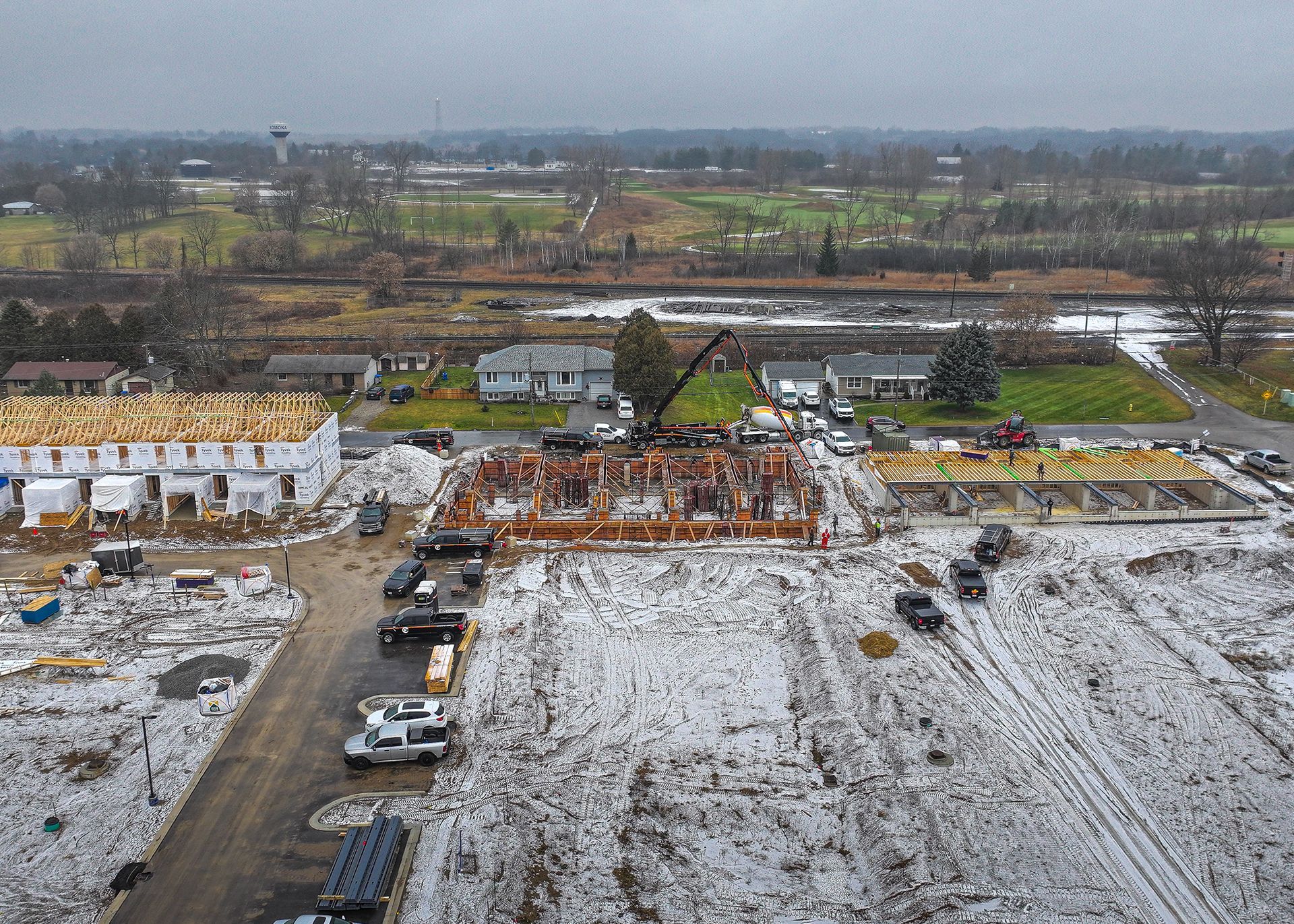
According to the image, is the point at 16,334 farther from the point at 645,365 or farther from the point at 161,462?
the point at 645,365

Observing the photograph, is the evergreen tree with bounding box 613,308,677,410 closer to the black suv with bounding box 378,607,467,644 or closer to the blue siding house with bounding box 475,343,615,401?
the blue siding house with bounding box 475,343,615,401

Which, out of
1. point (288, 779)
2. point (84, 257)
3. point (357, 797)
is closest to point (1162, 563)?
point (357, 797)

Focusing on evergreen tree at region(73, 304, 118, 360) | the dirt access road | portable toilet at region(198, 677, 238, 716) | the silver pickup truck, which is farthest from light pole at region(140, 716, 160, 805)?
evergreen tree at region(73, 304, 118, 360)

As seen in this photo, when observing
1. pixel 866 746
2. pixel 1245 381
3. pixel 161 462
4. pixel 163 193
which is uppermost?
pixel 163 193

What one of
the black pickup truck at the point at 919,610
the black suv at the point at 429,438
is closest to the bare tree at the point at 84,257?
the black suv at the point at 429,438

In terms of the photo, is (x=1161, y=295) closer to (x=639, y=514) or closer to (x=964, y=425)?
(x=964, y=425)

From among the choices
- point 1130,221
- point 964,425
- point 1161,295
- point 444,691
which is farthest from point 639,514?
point 1130,221
